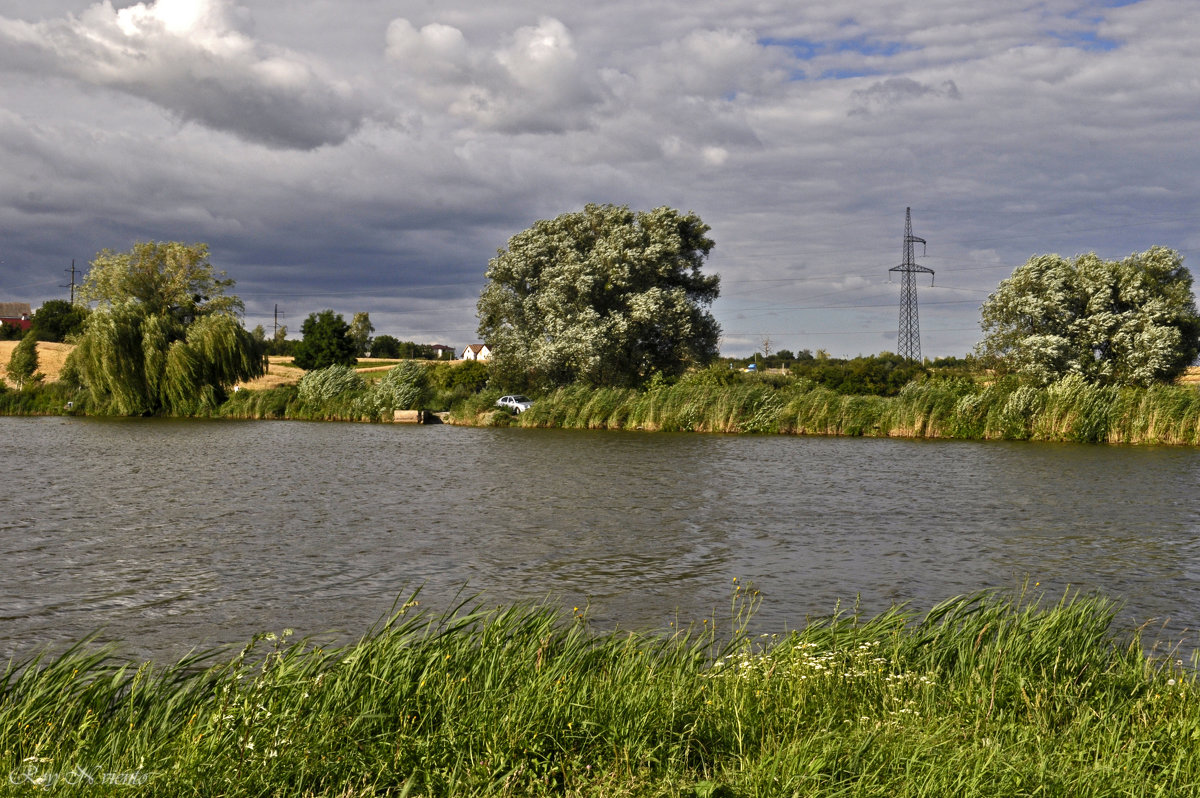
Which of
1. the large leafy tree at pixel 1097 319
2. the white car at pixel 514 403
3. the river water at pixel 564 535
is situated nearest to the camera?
the river water at pixel 564 535

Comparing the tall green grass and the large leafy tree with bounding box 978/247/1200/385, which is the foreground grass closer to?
the tall green grass

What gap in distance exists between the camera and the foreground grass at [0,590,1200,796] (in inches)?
210

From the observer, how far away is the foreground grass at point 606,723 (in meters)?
5.34

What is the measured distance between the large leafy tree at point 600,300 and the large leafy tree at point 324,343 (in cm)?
2978

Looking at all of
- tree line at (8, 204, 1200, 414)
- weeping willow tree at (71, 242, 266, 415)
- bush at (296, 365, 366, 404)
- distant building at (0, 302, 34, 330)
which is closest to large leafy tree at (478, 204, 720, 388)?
tree line at (8, 204, 1200, 414)

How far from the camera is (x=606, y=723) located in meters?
6.11

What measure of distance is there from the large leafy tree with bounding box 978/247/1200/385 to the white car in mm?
26194

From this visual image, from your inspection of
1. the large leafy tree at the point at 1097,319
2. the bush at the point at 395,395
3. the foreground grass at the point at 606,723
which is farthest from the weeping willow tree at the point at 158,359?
the foreground grass at the point at 606,723

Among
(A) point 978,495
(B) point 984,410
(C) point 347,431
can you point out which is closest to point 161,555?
(A) point 978,495

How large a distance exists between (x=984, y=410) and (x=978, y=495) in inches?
783

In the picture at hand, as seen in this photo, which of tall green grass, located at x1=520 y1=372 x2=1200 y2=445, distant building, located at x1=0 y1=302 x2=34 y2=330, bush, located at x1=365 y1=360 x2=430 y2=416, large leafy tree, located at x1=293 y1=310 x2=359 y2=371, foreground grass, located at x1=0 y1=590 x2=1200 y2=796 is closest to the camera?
foreground grass, located at x1=0 y1=590 x2=1200 y2=796

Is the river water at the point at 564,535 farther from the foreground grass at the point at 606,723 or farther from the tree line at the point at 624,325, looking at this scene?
the tree line at the point at 624,325

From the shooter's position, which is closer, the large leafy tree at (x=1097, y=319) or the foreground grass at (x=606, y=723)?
the foreground grass at (x=606, y=723)

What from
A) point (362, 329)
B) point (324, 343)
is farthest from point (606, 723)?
point (362, 329)
